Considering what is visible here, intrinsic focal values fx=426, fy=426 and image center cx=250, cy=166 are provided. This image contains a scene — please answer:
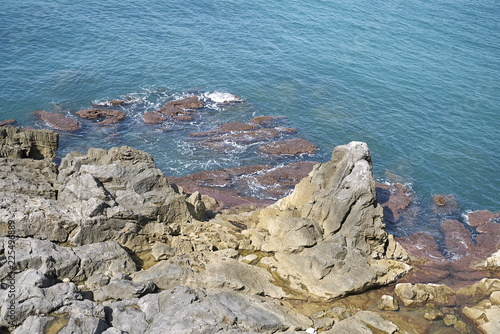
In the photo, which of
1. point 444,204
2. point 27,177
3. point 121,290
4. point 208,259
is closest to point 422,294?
point 208,259

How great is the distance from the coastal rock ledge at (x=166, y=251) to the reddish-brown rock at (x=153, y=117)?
21.7 metres

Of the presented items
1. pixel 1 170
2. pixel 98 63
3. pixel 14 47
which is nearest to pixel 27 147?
pixel 1 170

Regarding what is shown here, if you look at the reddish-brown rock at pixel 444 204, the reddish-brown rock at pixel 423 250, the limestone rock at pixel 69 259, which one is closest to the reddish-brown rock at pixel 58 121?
the limestone rock at pixel 69 259

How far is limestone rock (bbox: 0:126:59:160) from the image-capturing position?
34094 mm

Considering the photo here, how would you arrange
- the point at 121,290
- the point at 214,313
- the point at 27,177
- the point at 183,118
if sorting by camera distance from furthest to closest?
the point at 183,118
the point at 27,177
the point at 121,290
the point at 214,313

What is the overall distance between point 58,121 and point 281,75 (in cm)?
3559

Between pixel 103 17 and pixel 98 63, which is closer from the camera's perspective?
pixel 98 63

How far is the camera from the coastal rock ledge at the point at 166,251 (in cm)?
1949

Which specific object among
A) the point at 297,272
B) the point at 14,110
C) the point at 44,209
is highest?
the point at 44,209

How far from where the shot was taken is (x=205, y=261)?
26.0 meters

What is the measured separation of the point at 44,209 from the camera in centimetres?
2533

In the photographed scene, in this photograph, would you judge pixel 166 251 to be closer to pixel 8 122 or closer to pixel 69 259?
pixel 69 259

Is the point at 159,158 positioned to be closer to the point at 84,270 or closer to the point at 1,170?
the point at 1,170

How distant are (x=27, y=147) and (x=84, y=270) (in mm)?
17715
